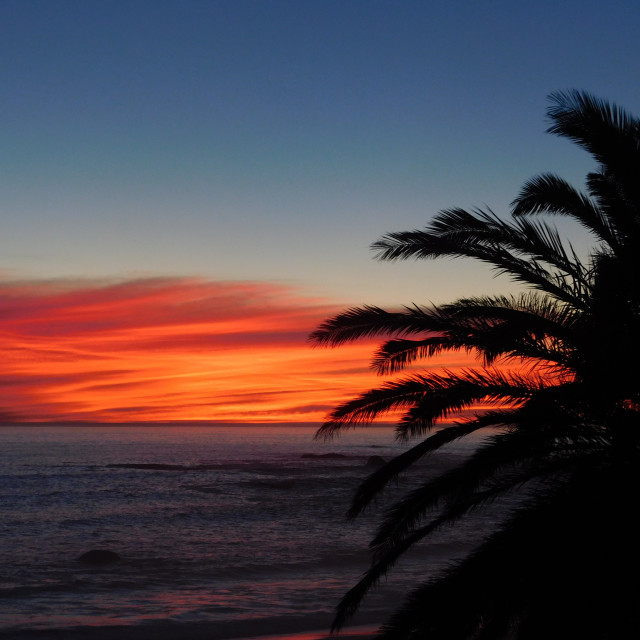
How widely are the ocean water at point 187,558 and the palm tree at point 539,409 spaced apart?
26.0 ft

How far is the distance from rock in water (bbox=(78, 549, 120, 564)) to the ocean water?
37 cm

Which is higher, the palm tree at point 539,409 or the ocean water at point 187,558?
the palm tree at point 539,409

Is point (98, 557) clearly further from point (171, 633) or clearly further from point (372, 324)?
point (372, 324)

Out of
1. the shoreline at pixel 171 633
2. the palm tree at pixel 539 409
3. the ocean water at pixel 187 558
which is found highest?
the palm tree at pixel 539 409

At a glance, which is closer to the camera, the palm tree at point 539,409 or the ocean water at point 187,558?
the palm tree at point 539,409

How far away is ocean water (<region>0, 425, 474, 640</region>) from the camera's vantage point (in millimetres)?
15500

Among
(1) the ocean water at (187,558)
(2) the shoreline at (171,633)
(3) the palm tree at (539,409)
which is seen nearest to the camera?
(3) the palm tree at (539,409)

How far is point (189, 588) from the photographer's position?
19.4 meters

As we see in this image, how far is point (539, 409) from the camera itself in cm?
675

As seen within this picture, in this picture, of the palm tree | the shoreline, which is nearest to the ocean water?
the shoreline

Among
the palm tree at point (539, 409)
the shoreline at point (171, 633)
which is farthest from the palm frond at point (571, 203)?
the shoreline at point (171, 633)

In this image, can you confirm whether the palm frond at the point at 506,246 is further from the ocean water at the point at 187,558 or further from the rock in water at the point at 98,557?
the rock in water at the point at 98,557

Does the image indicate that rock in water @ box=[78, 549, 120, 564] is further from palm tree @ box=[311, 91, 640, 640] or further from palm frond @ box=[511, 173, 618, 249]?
palm frond @ box=[511, 173, 618, 249]

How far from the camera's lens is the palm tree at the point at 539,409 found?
6.16 metres
